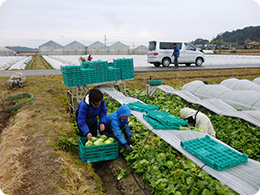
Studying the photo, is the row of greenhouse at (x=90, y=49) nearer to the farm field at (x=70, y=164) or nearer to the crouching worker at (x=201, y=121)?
the farm field at (x=70, y=164)

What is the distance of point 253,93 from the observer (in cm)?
793

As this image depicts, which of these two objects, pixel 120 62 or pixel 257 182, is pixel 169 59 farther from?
pixel 257 182

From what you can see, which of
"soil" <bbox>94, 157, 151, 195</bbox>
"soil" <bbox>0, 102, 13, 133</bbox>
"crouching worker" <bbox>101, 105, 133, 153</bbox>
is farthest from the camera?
"soil" <bbox>0, 102, 13, 133</bbox>

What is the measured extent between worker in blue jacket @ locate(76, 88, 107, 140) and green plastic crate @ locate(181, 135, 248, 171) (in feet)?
6.68

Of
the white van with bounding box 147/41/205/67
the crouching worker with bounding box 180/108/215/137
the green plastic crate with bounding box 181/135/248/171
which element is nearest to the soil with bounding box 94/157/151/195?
the green plastic crate with bounding box 181/135/248/171

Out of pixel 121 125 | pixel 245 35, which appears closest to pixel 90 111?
pixel 121 125

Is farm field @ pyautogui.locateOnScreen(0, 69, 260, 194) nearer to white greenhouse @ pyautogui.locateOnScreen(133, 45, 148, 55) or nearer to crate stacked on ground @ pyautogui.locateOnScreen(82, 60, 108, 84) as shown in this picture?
crate stacked on ground @ pyautogui.locateOnScreen(82, 60, 108, 84)

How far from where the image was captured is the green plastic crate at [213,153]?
3230mm

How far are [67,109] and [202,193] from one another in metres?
6.87

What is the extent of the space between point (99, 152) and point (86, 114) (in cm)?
95

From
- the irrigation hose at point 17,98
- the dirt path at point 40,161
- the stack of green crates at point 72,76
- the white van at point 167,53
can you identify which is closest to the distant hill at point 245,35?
the white van at point 167,53

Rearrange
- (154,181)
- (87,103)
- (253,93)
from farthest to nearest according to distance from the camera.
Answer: (253,93)
(87,103)
(154,181)

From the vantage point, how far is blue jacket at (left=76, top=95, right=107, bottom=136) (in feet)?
16.2

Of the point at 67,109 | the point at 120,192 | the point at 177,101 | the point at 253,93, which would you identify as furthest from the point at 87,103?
the point at 253,93
